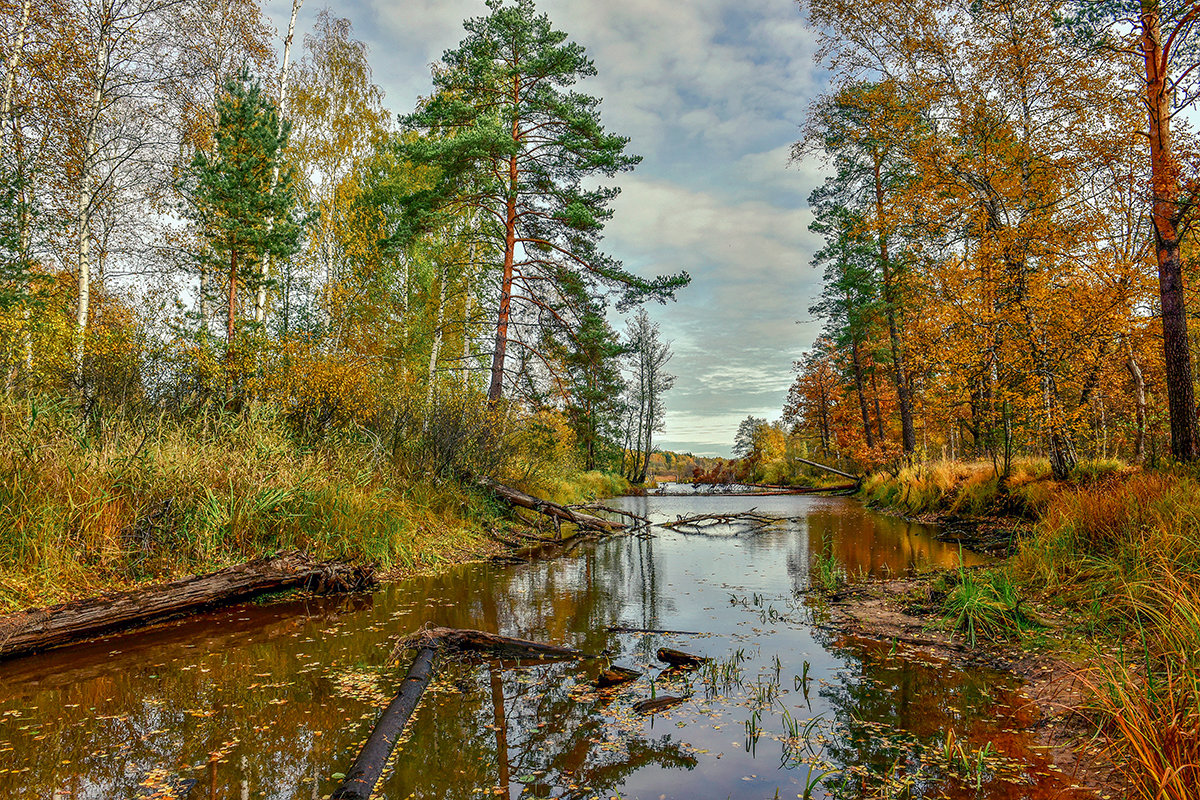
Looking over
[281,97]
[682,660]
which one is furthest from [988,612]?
[281,97]

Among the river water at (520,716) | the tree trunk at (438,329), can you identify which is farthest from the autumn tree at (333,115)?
the river water at (520,716)

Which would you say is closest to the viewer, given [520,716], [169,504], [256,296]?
[520,716]

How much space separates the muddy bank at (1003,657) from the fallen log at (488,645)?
2.35m

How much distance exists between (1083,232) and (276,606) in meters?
11.9

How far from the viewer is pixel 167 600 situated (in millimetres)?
4293

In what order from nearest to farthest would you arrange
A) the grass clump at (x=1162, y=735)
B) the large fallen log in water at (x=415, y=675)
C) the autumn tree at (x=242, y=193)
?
1. the grass clump at (x=1162, y=735)
2. the large fallen log in water at (x=415, y=675)
3. the autumn tree at (x=242, y=193)

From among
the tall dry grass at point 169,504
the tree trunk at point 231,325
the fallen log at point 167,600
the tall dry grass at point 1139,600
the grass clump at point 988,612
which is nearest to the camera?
the tall dry grass at point 1139,600

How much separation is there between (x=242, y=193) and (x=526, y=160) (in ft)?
18.1

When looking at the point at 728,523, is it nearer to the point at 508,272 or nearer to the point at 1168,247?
the point at 508,272

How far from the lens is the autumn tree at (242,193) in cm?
956

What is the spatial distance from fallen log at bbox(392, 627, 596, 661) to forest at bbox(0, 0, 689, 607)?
2.76m

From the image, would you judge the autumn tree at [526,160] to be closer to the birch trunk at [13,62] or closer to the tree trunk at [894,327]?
the birch trunk at [13,62]

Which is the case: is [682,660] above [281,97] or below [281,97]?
below

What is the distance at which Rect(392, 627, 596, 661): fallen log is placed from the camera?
12.6ft
